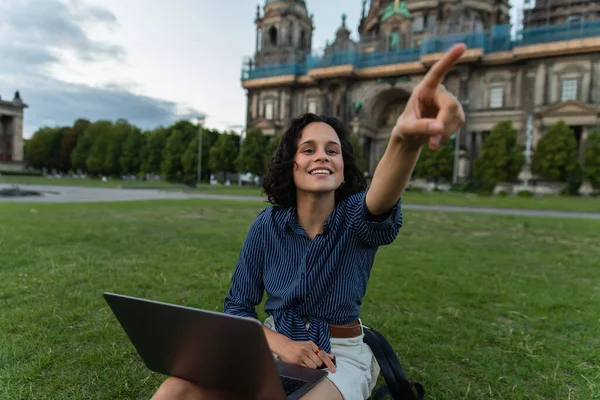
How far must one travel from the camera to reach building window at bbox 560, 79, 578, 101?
132ft

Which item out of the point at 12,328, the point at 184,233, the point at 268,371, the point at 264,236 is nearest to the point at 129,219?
the point at 184,233

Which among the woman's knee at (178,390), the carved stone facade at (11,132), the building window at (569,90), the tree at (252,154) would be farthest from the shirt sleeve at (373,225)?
the carved stone facade at (11,132)

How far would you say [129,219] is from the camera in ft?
40.0

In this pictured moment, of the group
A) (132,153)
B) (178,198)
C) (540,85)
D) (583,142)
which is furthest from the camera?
(132,153)

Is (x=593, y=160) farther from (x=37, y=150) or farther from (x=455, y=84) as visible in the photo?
(x=37, y=150)

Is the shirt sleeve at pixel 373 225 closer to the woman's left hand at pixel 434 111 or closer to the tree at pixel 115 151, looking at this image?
the woman's left hand at pixel 434 111

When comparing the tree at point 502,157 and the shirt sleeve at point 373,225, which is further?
the tree at point 502,157

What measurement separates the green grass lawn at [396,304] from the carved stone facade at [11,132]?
62788 mm

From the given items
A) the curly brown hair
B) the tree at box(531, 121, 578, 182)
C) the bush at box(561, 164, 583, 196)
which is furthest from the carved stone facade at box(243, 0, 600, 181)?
the curly brown hair

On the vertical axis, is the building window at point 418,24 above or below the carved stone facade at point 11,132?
above

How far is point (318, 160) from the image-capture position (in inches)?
83.2

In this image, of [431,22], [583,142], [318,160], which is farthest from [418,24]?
[318,160]

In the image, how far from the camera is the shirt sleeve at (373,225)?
1.89 meters

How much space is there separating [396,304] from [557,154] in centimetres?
3776
